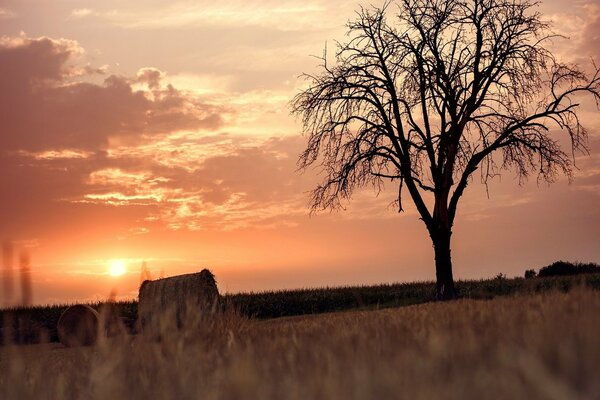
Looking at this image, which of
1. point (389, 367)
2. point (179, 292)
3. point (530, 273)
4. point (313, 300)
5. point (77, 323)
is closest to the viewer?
point (389, 367)

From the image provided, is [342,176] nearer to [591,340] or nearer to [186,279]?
[186,279]

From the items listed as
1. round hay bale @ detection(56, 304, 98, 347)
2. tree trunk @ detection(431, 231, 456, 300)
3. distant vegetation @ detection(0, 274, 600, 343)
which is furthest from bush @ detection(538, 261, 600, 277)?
round hay bale @ detection(56, 304, 98, 347)

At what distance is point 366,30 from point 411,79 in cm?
287

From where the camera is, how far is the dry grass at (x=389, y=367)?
2633 millimetres

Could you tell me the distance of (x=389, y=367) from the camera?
117 inches

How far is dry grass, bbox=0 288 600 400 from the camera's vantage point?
2.63 m

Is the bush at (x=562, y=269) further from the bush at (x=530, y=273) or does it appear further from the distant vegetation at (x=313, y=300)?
the distant vegetation at (x=313, y=300)

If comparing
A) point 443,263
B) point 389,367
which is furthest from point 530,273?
point 389,367

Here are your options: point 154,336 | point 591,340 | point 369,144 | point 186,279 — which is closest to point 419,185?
point 369,144

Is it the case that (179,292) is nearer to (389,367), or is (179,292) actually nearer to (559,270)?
(389,367)

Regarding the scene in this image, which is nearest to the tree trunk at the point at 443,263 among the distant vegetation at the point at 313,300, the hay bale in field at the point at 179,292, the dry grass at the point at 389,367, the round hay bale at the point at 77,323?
the distant vegetation at the point at 313,300

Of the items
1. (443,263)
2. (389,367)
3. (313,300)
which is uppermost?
(443,263)

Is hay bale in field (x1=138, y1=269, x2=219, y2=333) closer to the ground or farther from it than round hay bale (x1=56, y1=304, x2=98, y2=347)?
farther from it

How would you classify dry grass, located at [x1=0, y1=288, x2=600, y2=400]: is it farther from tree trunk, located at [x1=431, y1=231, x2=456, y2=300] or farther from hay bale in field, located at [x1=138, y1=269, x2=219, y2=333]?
tree trunk, located at [x1=431, y1=231, x2=456, y2=300]
